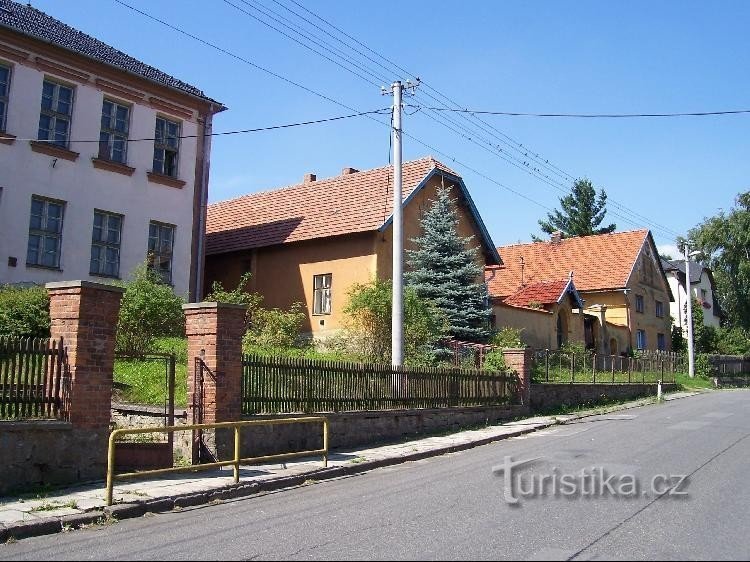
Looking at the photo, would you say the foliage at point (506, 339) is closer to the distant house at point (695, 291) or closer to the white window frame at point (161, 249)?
the white window frame at point (161, 249)

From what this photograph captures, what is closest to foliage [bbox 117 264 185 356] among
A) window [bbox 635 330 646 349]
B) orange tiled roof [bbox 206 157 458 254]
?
orange tiled roof [bbox 206 157 458 254]

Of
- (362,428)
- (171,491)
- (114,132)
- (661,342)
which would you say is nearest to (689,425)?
(362,428)

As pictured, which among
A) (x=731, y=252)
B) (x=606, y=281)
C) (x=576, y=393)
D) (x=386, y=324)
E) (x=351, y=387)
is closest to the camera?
(x=351, y=387)

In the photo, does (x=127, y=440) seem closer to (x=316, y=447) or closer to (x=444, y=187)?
(x=316, y=447)

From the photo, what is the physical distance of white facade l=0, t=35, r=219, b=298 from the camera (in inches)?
775

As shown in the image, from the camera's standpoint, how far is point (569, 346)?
34.2 meters

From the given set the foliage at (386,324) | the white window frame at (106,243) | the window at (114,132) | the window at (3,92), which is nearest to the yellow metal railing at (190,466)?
the foliage at (386,324)

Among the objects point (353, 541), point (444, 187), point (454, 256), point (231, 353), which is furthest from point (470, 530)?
point (444, 187)

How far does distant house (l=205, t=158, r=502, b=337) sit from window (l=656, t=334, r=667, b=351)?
70.5ft

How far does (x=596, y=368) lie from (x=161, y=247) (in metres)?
16.4

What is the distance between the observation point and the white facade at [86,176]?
1969 cm

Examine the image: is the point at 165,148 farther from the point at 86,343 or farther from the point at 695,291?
the point at 695,291

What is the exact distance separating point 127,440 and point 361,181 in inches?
809

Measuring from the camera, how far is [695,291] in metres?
64.1
